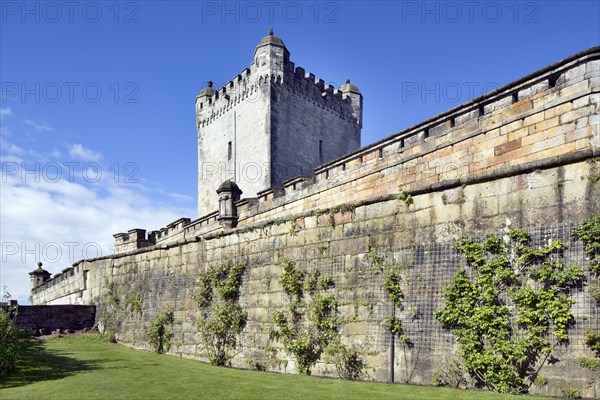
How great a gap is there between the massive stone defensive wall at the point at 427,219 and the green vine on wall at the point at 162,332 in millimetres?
256

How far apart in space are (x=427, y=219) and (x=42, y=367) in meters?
7.49

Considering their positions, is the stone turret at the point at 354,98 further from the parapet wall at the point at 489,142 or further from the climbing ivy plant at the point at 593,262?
the climbing ivy plant at the point at 593,262

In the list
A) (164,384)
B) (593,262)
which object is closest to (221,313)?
(164,384)

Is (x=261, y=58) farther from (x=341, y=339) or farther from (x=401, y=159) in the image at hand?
(x=341, y=339)

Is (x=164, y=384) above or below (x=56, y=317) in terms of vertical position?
above

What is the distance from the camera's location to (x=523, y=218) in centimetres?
697

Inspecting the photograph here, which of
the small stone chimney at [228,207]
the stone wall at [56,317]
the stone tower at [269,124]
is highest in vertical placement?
the stone tower at [269,124]

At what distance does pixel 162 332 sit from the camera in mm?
13516

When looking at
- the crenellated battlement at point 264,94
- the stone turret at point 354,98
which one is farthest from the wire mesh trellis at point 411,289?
the stone turret at point 354,98

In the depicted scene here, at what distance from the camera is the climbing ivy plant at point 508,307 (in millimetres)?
6488

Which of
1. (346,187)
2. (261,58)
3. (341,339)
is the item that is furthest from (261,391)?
(261,58)

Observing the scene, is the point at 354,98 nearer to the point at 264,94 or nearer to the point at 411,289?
the point at 264,94

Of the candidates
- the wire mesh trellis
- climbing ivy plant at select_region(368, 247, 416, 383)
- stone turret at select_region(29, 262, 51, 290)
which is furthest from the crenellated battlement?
climbing ivy plant at select_region(368, 247, 416, 383)

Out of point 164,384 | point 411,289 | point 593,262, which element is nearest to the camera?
point 593,262
